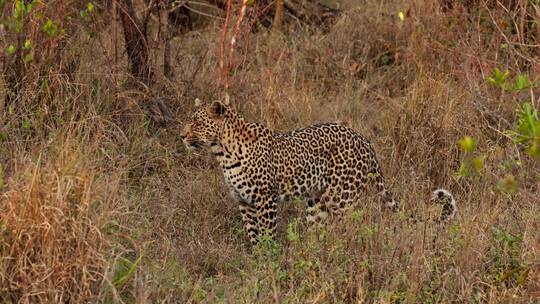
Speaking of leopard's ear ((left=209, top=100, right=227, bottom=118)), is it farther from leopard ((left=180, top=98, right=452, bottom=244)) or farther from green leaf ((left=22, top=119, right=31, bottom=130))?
green leaf ((left=22, top=119, right=31, bottom=130))

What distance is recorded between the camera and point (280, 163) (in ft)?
24.7

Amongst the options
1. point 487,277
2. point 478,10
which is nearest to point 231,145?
point 487,277

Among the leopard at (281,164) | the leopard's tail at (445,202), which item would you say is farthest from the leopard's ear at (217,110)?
the leopard's tail at (445,202)

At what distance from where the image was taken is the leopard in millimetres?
7383

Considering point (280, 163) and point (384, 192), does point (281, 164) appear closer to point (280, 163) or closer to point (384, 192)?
point (280, 163)

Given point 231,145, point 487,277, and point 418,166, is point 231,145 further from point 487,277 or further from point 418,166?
point 487,277

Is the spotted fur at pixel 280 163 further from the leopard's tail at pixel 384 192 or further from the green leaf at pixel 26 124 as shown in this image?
the green leaf at pixel 26 124

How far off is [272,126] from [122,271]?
363 cm

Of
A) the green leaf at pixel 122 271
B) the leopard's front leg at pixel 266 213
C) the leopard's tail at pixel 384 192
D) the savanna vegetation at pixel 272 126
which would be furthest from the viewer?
the leopard's tail at pixel 384 192

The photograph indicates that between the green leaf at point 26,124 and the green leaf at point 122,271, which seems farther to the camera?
the green leaf at point 26,124

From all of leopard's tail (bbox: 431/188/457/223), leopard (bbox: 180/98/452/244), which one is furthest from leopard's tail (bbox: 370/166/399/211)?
leopard's tail (bbox: 431/188/457/223)

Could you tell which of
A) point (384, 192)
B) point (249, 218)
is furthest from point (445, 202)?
point (249, 218)

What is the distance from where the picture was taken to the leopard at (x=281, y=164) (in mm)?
7383

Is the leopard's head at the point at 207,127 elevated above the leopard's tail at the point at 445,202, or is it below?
above
